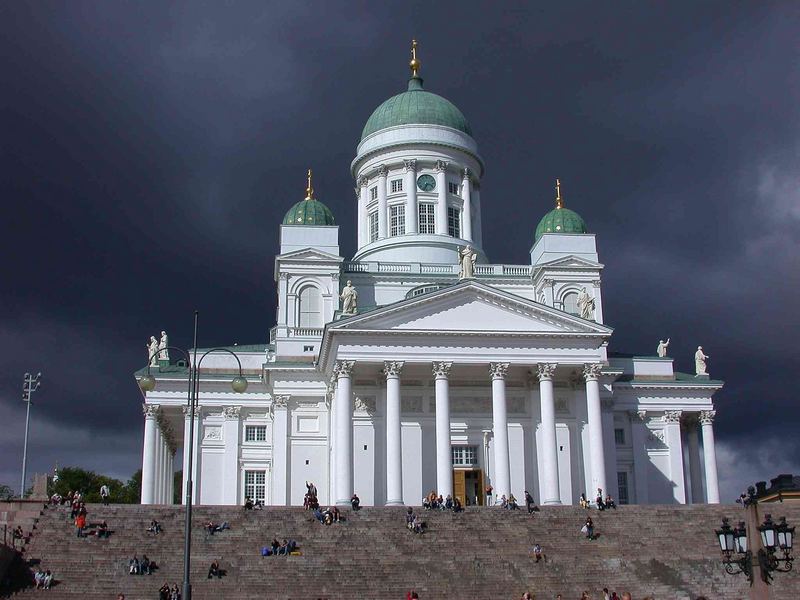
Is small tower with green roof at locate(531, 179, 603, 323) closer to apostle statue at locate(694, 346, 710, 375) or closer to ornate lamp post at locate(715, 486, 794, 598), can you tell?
apostle statue at locate(694, 346, 710, 375)

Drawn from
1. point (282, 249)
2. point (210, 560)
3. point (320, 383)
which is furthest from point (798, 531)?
point (282, 249)

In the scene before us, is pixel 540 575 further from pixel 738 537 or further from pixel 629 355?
pixel 629 355

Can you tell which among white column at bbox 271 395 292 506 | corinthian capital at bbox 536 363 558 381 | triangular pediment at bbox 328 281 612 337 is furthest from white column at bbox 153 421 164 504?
corinthian capital at bbox 536 363 558 381

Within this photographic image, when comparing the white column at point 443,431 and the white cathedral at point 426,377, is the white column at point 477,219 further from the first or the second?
the white column at point 443,431

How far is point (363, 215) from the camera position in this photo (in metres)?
67.2

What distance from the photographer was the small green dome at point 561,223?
62.3 m

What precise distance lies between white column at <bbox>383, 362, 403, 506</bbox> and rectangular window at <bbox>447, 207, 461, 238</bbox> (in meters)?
17.9

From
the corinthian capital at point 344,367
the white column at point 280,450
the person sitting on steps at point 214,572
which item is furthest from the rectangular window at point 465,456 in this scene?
the person sitting on steps at point 214,572

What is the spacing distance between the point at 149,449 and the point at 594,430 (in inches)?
939

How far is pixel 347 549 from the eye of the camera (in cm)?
3769

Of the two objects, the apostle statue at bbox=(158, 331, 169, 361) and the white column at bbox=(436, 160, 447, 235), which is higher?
the white column at bbox=(436, 160, 447, 235)

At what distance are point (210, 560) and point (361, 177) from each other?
118 ft

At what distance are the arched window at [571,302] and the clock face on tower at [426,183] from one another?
446 inches

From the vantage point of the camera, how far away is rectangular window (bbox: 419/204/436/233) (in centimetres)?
6488
